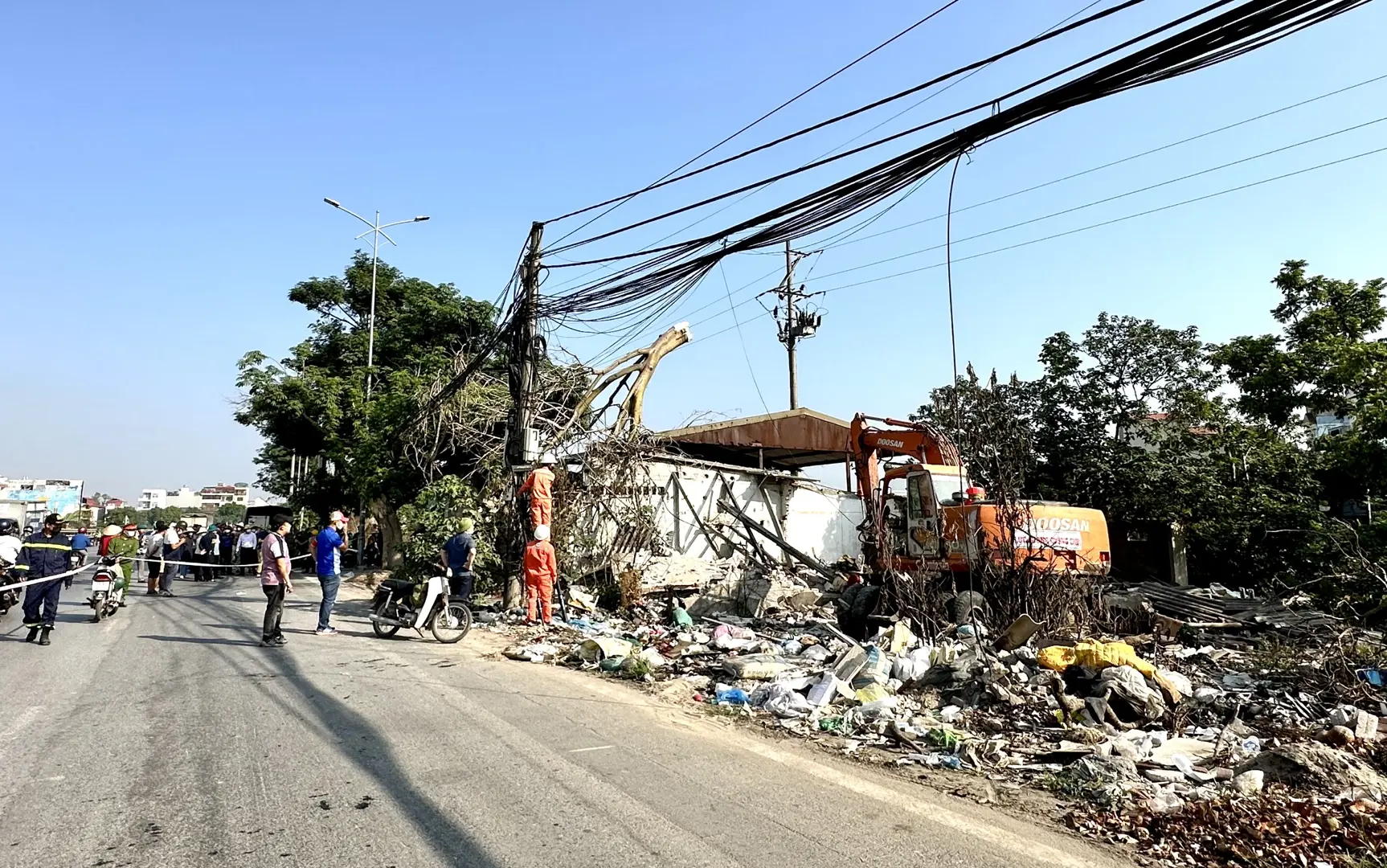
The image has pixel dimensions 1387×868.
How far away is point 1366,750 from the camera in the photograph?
5.49 meters

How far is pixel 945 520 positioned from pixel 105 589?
41.5 ft

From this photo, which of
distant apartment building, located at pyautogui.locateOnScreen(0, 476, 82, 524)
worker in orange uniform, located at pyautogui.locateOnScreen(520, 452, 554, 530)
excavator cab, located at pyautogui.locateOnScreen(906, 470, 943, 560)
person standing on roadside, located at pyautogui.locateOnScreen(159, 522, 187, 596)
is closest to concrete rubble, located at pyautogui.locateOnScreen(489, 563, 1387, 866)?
worker in orange uniform, located at pyautogui.locateOnScreen(520, 452, 554, 530)

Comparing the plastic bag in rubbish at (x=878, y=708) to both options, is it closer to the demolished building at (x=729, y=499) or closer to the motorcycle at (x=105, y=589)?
the demolished building at (x=729, y=499)

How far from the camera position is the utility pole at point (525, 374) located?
12.7 metres

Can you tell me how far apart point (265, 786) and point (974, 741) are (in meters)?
4.69

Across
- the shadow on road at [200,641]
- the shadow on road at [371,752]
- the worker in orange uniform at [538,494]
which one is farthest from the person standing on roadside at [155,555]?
the worker in orange uniform at [538,494]

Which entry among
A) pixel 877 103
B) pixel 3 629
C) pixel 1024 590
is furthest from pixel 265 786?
pixel 3 629

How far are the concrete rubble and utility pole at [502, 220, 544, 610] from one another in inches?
107

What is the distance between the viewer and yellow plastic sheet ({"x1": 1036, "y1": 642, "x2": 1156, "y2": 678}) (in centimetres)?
718

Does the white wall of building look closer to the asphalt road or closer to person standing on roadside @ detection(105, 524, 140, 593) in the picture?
the asphalt road

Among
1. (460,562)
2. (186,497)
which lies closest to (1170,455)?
(460,562)

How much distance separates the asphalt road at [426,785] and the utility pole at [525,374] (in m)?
5.03

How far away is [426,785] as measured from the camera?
469 centimetres

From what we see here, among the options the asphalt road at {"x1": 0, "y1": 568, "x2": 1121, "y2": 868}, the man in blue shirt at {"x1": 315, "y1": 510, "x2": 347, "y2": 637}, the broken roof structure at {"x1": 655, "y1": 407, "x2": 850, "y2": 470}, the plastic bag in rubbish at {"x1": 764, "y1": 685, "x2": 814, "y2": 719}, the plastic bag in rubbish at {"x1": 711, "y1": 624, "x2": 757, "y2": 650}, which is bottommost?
the plastic bag in rubbish at {"x1": 711, "y1": 624, "x2": 757, "y2": 650}
